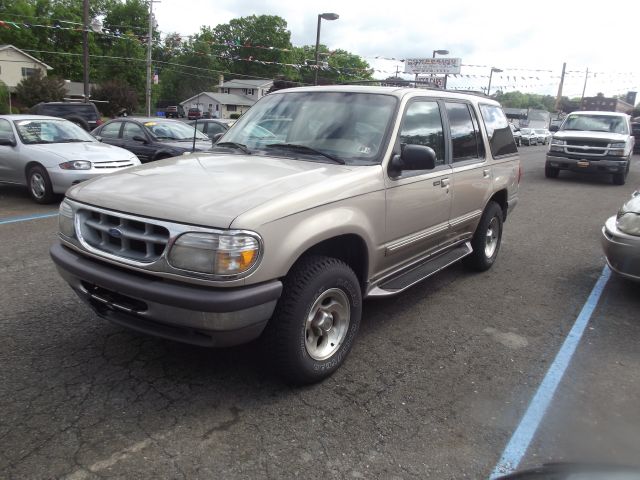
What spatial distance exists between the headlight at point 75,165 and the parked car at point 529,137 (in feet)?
122

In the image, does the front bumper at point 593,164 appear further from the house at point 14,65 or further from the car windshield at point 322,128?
the house at point 14,65

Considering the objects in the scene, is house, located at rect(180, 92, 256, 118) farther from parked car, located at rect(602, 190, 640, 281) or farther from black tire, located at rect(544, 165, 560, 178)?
parked car, located at rect(602, 190, 640, 281)

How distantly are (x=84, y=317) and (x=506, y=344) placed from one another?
10.8 ft

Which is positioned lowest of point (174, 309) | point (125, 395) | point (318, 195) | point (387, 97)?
point (125, 395)

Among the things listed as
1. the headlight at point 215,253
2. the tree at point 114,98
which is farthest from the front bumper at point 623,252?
the tree at point 114,98

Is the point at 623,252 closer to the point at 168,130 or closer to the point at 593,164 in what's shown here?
the point at 168,130

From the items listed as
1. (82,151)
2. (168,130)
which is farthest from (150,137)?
(82,151)

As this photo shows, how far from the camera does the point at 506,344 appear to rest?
159 inches

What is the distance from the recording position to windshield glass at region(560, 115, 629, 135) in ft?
48.0

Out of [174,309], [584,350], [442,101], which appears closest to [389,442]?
[174,309]

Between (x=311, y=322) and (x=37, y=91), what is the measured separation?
50.8m

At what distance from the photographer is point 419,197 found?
160 inches

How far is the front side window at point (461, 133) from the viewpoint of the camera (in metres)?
4.72

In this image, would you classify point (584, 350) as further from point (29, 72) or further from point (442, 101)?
point (29, 72)
